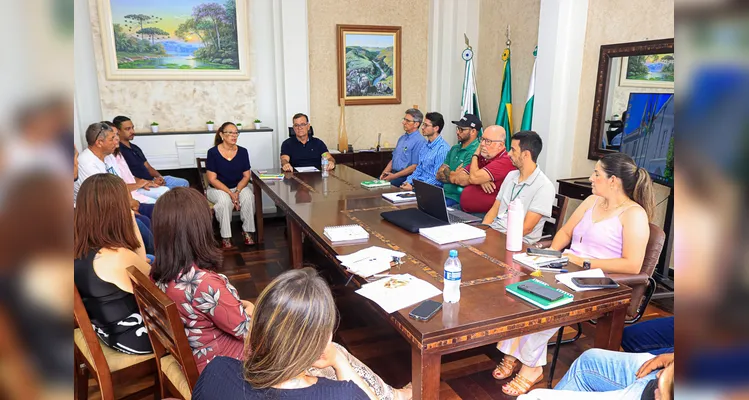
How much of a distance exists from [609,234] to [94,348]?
2.22 m

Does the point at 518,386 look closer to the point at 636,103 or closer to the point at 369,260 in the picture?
the point at 369,260

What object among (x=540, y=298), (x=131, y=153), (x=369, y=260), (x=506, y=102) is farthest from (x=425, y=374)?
(x=506, y=102)

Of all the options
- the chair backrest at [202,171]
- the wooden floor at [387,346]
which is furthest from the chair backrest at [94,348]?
the chair backrest at [202,171]

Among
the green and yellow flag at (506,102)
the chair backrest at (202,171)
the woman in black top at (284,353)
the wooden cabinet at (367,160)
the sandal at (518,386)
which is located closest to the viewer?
the woman in black top at (284,353)

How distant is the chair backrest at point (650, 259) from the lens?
7.20 ft

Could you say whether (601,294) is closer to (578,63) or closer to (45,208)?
(45,208)

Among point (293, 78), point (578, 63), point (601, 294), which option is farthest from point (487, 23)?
point (601, 294)

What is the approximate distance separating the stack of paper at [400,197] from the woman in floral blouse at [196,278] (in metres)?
1.59

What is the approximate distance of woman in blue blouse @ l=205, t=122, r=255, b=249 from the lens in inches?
175

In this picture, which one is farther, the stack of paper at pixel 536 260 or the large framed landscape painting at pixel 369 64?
the large framed landscape painting at pixel 369 64

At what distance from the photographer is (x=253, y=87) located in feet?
17.4

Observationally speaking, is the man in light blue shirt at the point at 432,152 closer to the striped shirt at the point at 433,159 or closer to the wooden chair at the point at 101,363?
the striped shirt at the point at 433,159

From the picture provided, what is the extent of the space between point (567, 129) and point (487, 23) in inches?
74.7

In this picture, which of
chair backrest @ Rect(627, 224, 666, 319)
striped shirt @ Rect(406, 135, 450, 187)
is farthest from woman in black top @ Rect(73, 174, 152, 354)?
striped shirt @ Rect(406, 135, 450, 187)
